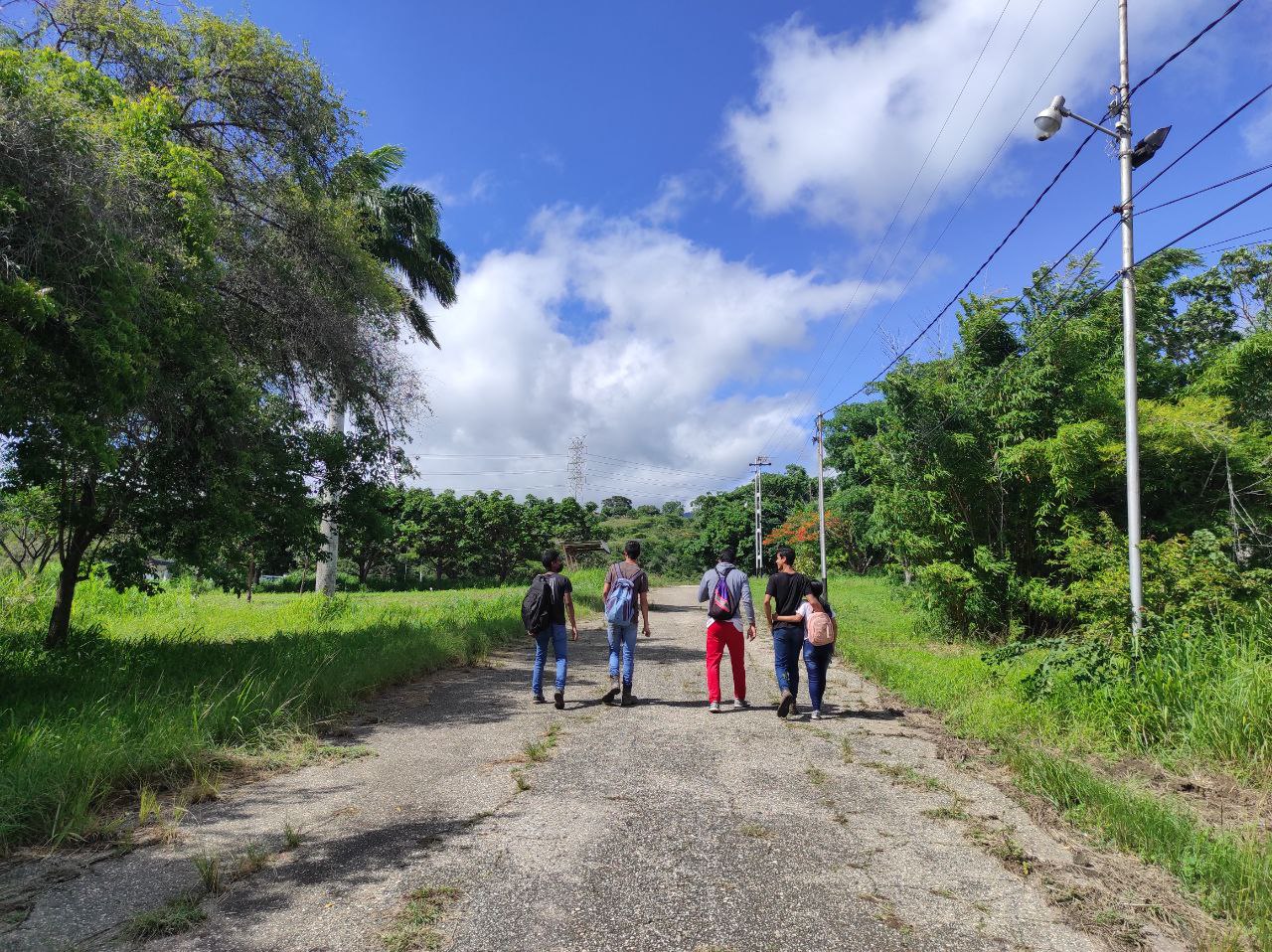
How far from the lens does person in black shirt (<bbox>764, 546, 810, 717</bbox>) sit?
7.40 meters

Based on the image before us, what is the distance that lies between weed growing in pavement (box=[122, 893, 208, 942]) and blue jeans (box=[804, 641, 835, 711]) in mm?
5657

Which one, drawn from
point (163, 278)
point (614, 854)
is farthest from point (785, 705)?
point (163, 278)

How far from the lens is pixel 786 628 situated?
24.4ft

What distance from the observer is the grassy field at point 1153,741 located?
11.8 feet

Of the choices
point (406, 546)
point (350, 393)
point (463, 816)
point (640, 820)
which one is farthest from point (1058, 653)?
point (406, 546)

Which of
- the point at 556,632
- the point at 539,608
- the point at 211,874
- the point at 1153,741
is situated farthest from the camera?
the point at 556,632

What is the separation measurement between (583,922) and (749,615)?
4.68 m

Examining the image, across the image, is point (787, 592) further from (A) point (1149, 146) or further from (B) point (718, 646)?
(A) point (1149, 146)

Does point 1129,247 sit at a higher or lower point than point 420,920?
higher

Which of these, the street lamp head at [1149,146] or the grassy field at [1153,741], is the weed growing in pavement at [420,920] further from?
the street lamp head at [1149,146]

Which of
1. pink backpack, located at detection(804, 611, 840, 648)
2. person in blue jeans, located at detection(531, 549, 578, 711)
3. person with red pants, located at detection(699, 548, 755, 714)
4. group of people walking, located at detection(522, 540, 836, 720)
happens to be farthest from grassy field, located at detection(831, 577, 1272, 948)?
person in blue jeans, located at detection(531, 549, 578, 711)

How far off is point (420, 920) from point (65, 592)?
8.87m

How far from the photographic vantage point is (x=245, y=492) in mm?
9047

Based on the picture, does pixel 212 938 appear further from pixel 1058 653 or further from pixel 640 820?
pixel 1058 653
